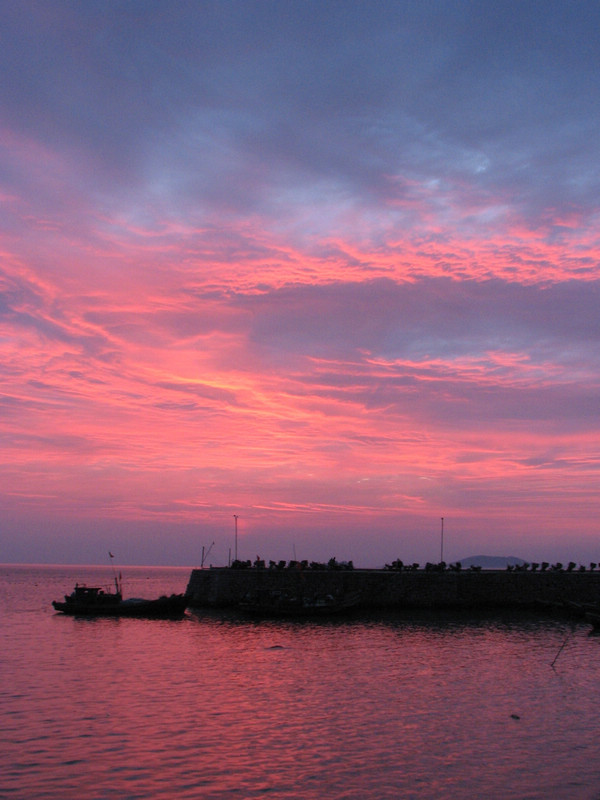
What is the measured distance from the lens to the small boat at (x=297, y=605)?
73.2 m

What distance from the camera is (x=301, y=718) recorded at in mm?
30719

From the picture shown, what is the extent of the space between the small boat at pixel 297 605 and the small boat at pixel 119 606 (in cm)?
685

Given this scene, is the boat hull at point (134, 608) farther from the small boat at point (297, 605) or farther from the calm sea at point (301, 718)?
the calm sea at point (301, 718)

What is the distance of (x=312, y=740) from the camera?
27.3m

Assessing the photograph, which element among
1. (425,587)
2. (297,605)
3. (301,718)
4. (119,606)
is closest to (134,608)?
(119,606)

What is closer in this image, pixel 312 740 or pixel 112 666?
pixel 312 740

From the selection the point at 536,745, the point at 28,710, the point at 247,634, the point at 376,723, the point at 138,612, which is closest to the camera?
the point at 536,745

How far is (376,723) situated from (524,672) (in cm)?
1638

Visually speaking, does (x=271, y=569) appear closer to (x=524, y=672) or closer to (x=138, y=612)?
(x=138, y=612)

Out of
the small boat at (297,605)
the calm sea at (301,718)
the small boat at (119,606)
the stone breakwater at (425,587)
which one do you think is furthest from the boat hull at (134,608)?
the calm sea at (301,718)

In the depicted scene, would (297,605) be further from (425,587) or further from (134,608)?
(134,608)

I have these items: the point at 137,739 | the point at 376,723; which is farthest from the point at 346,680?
the point at 137,739

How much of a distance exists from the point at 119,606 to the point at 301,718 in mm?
52219

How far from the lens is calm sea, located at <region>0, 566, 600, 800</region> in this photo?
22.9m
